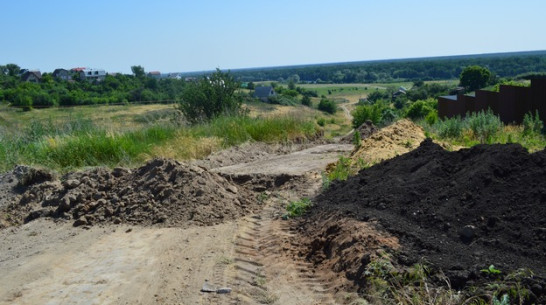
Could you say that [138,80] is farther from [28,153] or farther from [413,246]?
[413,246]

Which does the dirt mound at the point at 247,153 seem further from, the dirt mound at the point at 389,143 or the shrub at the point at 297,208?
the shrub at the point at 297,208

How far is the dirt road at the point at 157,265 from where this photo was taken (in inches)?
205

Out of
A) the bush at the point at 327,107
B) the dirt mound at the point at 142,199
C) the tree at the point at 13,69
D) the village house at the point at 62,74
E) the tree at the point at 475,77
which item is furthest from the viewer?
the village house at the point at 62,74

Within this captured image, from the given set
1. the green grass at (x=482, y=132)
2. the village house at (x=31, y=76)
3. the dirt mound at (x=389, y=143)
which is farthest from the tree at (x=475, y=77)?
the village house at (x=31, y=76)

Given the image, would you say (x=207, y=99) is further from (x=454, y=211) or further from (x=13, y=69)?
(x=13, y=69)

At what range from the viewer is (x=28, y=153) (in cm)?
1196

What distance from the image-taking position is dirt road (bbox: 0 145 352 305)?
5200mm

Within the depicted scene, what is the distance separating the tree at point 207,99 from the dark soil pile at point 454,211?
1344 centimetres

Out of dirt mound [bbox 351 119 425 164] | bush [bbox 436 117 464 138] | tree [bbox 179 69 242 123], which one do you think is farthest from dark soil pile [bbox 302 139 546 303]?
tree [bbox 179 69 242 123]

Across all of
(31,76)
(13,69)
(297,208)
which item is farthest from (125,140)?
(13,69)

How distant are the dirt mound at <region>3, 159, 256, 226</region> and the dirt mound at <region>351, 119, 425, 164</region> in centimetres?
261

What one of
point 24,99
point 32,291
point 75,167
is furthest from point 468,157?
point 24,99

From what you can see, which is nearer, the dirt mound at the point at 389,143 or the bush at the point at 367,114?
the dirt mound at the point at 389,143

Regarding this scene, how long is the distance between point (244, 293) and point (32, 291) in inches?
86.3
